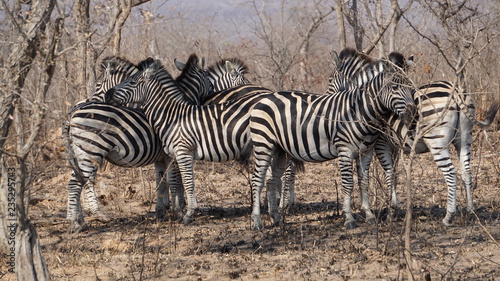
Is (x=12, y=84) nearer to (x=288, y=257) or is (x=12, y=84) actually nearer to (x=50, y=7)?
(x=50, y=7)

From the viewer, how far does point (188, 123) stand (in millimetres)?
8367

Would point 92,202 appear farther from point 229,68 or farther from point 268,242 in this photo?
point 229,68

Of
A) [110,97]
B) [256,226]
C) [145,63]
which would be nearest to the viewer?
[256,226]

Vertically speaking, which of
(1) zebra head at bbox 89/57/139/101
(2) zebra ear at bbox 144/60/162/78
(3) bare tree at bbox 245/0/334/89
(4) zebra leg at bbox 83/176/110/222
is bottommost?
(4) zebra leg at bbox 83/176/110/222

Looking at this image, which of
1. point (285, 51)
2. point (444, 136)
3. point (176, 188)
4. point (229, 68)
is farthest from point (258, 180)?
point (285, 51)

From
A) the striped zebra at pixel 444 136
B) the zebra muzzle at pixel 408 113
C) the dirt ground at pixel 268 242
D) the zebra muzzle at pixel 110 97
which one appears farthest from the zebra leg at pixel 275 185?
the zebra muzzle at pixel 110 97

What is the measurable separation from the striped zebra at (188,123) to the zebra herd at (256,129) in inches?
0.5

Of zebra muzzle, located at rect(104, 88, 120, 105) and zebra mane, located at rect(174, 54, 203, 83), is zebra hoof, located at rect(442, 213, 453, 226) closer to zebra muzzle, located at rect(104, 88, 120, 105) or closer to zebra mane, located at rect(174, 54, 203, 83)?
zebra mane, located at rect(174, 54, 203, 83)

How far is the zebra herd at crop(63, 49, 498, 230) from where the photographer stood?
24.7ft

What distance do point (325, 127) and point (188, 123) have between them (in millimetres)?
1787

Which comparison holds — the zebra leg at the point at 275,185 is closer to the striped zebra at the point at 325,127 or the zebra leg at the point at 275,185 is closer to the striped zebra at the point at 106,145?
the striped zebra at the point at 325,127

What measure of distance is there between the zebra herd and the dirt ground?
320 millimetres

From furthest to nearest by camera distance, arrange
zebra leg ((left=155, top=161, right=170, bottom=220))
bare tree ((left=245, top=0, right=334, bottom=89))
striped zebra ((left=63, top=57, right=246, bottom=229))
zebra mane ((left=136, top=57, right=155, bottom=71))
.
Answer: bare tree ((left=245, top=0, right=334, bottom=89)) < zebra mane ((left=136, top=57, right=155, bottom=71)) < zebra leg ((left=155, top=161, right=170, bottom=220)) < striped zebra ((left=63, top=57, right=246, bottom=229))

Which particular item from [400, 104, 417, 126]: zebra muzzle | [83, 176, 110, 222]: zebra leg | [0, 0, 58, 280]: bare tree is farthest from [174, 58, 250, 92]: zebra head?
[0, 0, 58, 280]: bare tree
